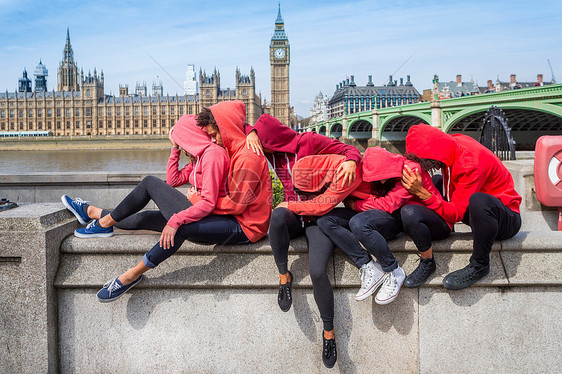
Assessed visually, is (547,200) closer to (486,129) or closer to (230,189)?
(230,189)

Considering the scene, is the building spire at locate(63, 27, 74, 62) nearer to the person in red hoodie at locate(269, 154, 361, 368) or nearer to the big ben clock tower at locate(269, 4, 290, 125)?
the big ben clock tower at locate(269, 4, 290, 125)

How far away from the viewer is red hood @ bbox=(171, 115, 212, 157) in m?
2.14

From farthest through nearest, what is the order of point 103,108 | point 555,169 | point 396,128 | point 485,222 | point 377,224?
point 103,108
point 396,128
point 555,169
point 377,224
point 485,222

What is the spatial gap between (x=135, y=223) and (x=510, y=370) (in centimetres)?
184

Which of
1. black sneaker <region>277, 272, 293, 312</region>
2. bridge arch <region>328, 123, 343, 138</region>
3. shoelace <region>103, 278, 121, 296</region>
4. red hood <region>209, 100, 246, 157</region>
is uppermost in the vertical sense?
bridge arch <region>328, 123, 343, 138</region>

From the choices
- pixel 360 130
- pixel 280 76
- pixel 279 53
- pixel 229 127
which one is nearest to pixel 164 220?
pixel 229 127

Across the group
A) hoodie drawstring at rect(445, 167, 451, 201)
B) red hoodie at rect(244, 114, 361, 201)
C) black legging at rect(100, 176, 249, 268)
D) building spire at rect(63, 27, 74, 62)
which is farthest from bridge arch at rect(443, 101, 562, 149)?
building spire at rect(63, 27, 74, 62)

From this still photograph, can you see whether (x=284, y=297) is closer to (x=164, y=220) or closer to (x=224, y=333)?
(x=224, y=333)

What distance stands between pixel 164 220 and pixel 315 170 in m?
0.80

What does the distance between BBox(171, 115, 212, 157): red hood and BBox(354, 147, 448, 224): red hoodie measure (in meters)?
0.77

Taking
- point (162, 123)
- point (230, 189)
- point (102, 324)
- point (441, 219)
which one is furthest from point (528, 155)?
point (162, 123)

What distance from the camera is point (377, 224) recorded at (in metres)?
1.93

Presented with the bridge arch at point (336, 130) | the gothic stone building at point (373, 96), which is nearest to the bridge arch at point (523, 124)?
the bridge arch at point (336, 130)

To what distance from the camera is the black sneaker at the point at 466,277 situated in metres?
1.87
